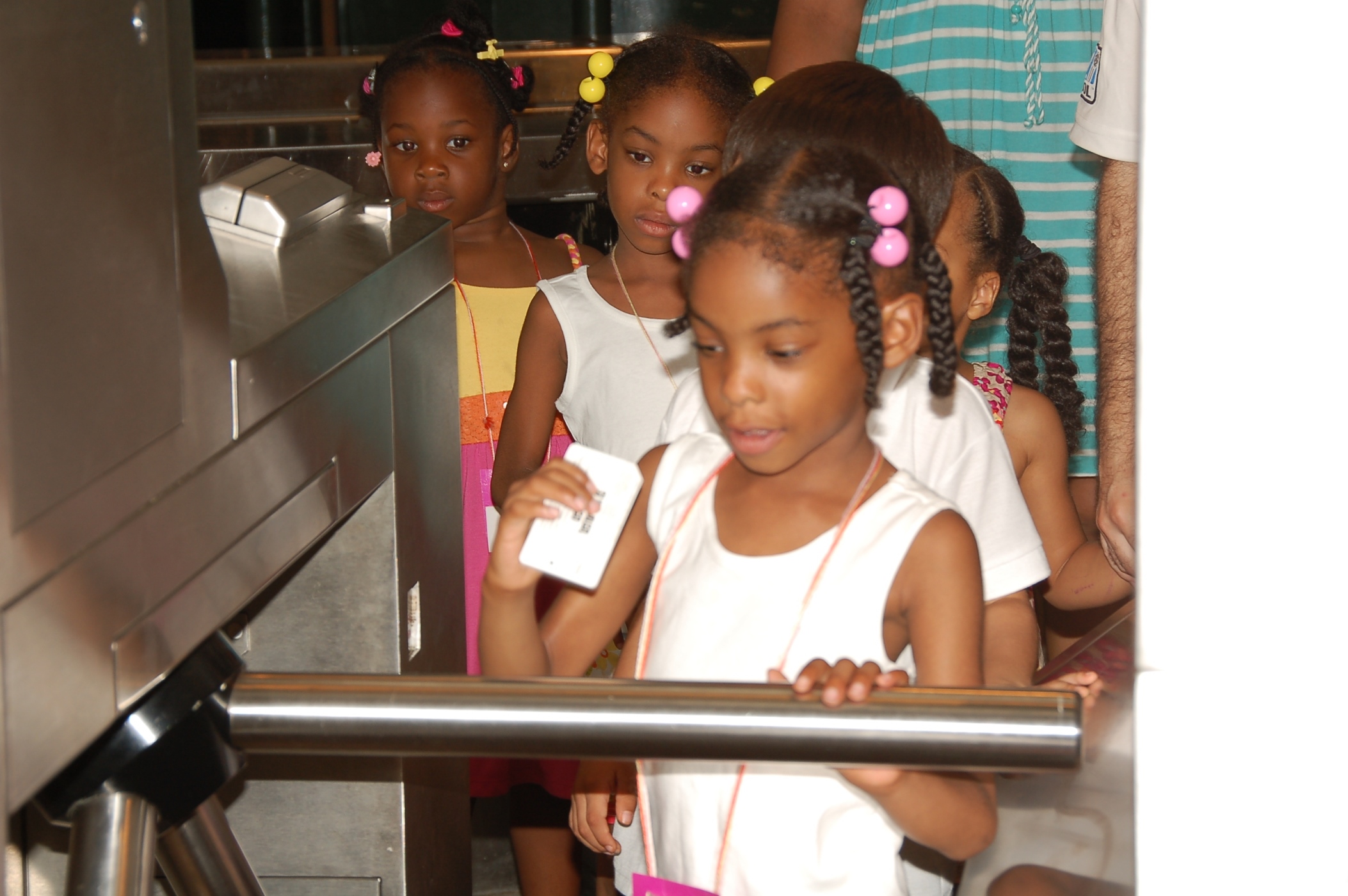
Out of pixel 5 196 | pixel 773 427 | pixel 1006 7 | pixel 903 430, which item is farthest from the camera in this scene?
pixel 1006 7

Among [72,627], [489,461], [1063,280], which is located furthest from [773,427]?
Result: [489,461]

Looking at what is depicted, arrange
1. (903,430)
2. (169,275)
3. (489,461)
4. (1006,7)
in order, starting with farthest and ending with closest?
(489,461) < (1006,7) < (903,430) < (169,275)

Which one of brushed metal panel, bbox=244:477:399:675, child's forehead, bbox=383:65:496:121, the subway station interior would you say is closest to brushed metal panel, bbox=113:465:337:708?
the subway station interior

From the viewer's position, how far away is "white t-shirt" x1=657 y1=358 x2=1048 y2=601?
1110 millimetres

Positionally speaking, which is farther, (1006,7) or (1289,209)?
(1006,7)

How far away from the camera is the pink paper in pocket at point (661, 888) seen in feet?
2.90

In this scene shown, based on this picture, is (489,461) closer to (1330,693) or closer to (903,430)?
(903,430)

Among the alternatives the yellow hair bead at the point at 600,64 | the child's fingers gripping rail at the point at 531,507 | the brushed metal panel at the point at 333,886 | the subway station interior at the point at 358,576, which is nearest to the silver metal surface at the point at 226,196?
the subway station interior at the point at 358,576

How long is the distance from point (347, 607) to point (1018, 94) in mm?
1175

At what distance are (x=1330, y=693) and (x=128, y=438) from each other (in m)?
0.49

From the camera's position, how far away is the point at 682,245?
925 mm

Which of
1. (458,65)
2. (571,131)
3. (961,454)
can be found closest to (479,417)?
(571,131)

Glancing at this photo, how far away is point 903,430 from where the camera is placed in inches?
45.8

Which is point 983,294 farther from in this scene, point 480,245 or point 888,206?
point 480,245
